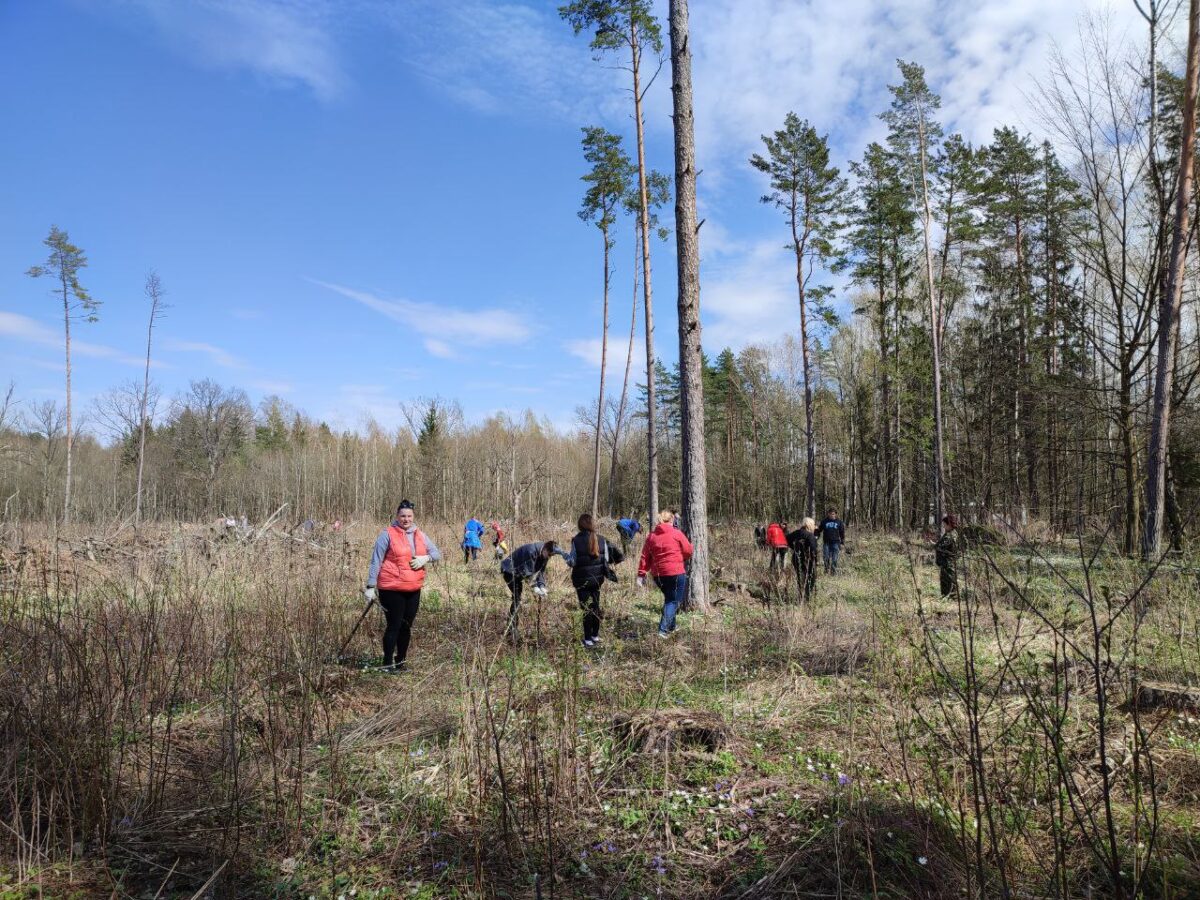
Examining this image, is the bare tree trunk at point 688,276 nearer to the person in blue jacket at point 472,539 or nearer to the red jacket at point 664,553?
the red jacket at point 664,553

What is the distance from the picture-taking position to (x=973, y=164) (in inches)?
796

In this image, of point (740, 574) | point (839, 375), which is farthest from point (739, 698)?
point (839, 375)

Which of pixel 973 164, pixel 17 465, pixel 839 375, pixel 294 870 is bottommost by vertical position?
pixel 294 870

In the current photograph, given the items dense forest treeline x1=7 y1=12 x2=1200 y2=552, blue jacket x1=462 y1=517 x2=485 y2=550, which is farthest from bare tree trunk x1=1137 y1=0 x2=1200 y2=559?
blue jacket x1=462 y1=517 x2=485 y2=550

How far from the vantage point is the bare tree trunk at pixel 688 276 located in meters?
8.92

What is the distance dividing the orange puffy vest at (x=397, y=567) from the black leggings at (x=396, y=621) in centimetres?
8

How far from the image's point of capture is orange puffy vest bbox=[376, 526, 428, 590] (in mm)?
6352

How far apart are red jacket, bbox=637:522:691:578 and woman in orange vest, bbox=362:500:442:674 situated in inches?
112

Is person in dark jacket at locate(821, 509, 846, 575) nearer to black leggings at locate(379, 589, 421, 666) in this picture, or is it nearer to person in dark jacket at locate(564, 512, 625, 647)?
person in dark jacket at locate(564, 512, 625, 647)

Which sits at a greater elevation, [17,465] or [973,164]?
[973,164]

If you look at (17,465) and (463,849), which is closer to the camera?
(463,849)

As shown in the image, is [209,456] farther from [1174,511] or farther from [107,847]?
[1174,511]

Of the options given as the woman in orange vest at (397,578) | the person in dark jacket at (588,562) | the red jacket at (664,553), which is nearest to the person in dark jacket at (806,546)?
the red jacket at (664,553)

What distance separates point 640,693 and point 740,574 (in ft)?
28.0
